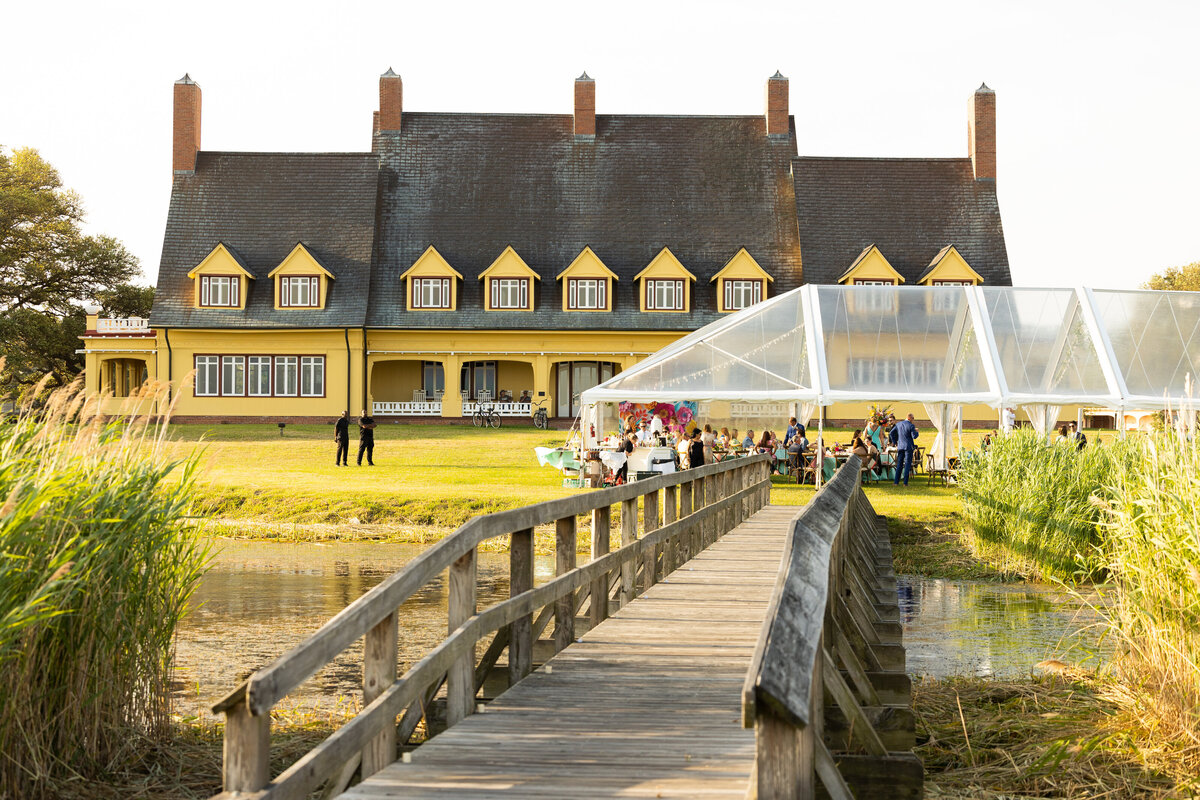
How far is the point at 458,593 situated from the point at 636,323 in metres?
41.0

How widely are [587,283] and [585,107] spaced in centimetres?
833

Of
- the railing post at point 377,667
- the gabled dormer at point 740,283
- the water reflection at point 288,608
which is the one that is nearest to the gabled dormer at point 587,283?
the gabled dormer at point 740,283

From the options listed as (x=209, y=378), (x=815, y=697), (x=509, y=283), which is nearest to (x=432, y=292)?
(x=509, y=283)

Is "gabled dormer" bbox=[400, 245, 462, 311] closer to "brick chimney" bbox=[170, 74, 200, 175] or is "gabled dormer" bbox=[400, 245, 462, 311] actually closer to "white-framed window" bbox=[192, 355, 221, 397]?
"white-framed window" bbox=[192, 355, 221, 397]

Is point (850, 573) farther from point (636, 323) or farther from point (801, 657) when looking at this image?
point (636, 323)

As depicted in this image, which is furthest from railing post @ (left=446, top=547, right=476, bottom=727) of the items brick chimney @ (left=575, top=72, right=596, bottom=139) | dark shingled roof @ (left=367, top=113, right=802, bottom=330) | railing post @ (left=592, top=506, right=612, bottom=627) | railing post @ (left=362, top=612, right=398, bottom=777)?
brick chimney @ (left=575, top=72, right=596, bottom=139)

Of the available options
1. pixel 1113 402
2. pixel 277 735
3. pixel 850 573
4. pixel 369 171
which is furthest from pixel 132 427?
pixel 369 171

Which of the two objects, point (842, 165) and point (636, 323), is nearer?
point (636, 323)

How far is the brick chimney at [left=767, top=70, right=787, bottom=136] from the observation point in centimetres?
5016

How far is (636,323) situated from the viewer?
152 ft

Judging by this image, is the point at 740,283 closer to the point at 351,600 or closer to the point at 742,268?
the point at 742,268

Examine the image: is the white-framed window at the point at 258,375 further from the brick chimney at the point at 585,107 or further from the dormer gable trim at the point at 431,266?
the brick chimney at the point at 585,107

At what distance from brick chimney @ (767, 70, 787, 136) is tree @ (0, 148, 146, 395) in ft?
101

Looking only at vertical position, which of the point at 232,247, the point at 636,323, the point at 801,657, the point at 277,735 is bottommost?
the point at 277,735
